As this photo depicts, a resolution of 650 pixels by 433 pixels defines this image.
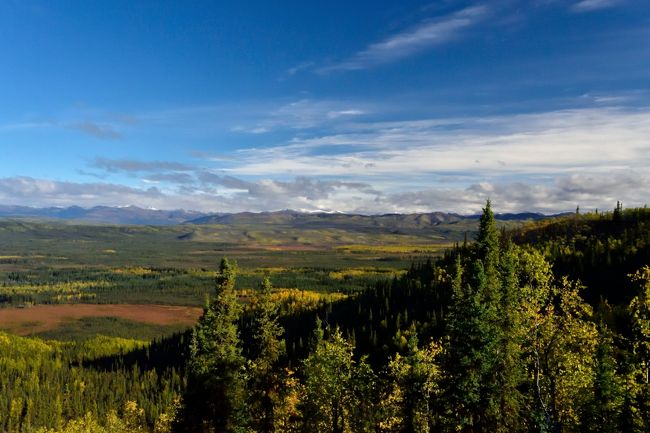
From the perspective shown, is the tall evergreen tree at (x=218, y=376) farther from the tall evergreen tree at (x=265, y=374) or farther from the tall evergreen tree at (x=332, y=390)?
the tall evergreen tree at (x=332, y=390)

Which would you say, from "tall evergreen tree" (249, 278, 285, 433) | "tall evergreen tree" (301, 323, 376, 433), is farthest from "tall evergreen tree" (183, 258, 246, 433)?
"tall evergreen tree" (301, 323, 376, 433)

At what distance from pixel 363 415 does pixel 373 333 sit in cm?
11791

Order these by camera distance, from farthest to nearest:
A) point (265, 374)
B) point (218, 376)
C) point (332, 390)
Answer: point (265, 374) → point (332, 390) → point (218, 376)

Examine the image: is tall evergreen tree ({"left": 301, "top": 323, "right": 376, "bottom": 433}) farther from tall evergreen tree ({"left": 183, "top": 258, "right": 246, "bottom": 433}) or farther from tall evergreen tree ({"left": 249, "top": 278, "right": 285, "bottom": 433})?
tall evergreen tree ({"left": 183, "top": 258, "right": 246, "bottom": 433})

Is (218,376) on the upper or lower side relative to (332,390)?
upper

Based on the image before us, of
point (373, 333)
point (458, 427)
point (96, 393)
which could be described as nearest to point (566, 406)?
point (458, 427)

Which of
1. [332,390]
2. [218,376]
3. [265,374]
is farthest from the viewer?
[265,374]

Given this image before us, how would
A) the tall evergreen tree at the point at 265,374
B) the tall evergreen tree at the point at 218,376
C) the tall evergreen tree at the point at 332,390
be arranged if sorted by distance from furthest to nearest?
the tall evergreen tree at the point at 265,374
the tall evergreen tree at the point at 332,390
the tall evergreen tree at the point at 218,376

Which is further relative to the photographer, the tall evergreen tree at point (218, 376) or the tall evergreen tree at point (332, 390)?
the tall evergreen tree at point (332, 390)

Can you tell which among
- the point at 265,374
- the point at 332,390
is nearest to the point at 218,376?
the point at 265,374

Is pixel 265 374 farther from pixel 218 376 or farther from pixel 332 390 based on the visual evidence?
pixel 332 390

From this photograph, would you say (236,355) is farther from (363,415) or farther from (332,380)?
(363,415)

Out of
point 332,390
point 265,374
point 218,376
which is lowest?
point 332,390

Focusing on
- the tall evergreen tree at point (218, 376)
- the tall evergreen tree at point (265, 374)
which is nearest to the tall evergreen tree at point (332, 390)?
the tall evergreen tree at point (265, 374)
